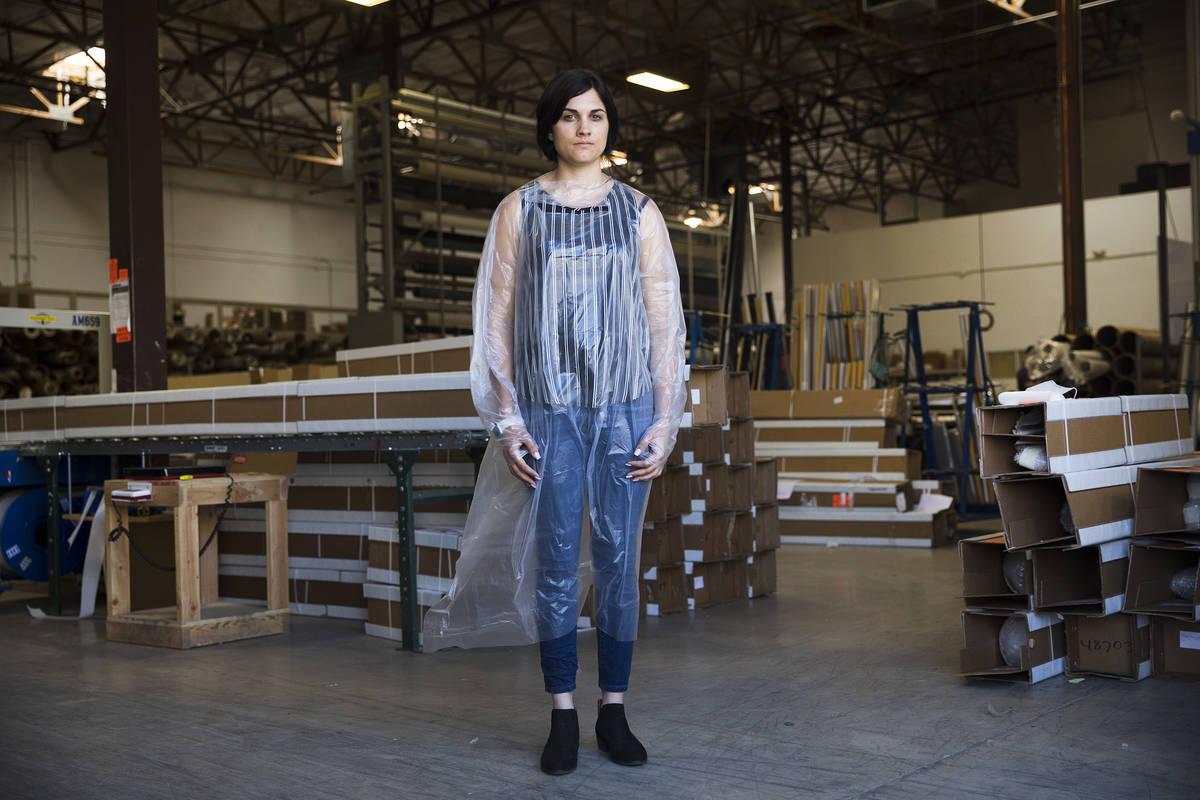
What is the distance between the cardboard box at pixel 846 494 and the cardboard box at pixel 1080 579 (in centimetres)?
437

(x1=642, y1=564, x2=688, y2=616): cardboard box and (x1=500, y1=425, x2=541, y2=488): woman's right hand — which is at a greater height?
(x1=500, y1=425, x2=541, y2=488): woman's right hand

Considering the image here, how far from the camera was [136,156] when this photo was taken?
626cm

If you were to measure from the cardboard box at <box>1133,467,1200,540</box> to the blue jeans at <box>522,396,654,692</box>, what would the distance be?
1.77 m

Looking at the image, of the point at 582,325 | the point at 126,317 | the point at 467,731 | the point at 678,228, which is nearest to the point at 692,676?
the point at 467,731

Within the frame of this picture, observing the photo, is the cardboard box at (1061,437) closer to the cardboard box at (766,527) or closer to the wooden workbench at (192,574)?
the cardboard box at (766,527)

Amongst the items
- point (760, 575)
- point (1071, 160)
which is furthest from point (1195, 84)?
point (760, 575)

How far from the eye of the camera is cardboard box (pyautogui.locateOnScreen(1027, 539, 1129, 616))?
3.32m

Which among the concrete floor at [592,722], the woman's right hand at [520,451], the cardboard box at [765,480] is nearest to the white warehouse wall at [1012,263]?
the cardboard box at [765,480]

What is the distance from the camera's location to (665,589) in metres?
5.02

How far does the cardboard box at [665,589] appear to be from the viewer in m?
4.95

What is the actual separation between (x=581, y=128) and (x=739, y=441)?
126 inches

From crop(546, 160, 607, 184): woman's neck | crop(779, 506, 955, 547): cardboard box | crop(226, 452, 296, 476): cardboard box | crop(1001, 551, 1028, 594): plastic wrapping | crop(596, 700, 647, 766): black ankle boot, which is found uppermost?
crop(546, 160, 607, 184): woman's neck

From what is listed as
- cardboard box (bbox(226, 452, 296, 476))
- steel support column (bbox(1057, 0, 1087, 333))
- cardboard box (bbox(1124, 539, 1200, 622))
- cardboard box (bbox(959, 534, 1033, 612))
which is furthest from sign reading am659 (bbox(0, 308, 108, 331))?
steel support column (bbox(1057, 0, 1087, 333))

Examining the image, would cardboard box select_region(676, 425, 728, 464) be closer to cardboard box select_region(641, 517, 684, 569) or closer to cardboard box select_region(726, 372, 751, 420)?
cardboard box select_region(726, 372, 751, 420)
